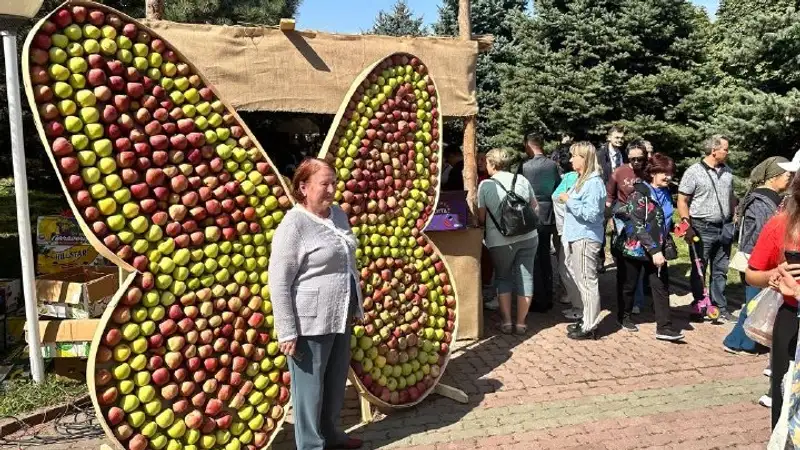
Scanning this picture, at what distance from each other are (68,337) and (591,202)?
4.23m

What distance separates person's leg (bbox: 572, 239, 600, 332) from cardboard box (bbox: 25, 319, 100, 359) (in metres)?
3.98

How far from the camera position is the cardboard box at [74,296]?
4555 millimetres

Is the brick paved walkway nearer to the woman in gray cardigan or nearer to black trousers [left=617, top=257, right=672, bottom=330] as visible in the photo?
black trousers [left=617, top=257, right=672, bottom=330]

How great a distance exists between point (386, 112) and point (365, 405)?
6.53 ft

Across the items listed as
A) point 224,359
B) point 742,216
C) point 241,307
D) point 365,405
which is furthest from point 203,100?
point 742,216

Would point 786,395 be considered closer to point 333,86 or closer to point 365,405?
point 365,405

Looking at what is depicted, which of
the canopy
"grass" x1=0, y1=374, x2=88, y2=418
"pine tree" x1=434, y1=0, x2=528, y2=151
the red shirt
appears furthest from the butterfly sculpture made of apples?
"pine tree" x1=434, y1=0, x2=528, y2=151

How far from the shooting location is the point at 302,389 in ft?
11.1

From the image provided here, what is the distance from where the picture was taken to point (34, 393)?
14.8 ft

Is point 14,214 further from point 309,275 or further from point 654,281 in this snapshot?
point 654,281

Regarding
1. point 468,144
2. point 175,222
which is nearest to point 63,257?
point 175,222

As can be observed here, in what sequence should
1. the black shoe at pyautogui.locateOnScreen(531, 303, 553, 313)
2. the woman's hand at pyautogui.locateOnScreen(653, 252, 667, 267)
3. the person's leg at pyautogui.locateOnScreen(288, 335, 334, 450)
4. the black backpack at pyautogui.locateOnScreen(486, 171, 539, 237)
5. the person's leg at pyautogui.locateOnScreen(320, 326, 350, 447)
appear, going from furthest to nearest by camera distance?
the black shoe at pyautogui.locateOnScreen(531, 303, 553, 313) → the black backpack at pyautogui.locateOnScreen(486, 171, 539, 237) → the woman's hand at pyautogui.locateOnScreen(653, 252, 667, 267) → the person's leg at pyautogui.locateOnScreen(320, 326, 350, 447) → the person's leg at pyautogui.locateOnScreen(288, 335, 334, 450)

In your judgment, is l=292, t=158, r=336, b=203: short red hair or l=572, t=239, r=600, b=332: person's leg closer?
l=292, t=158, r=336, b=203: short red hair

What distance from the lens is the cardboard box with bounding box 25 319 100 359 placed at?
4.25 metres
